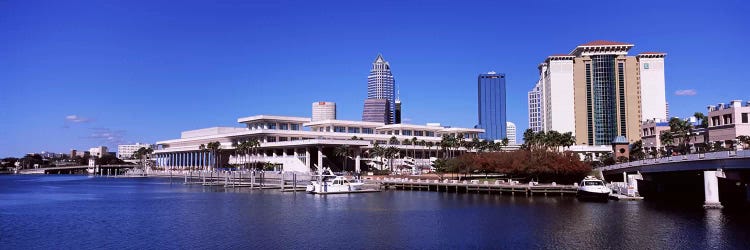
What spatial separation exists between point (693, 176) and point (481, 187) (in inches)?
1264

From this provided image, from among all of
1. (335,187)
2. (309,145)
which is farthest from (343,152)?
(335,187)

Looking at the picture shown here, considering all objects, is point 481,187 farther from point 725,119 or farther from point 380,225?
point 380,225

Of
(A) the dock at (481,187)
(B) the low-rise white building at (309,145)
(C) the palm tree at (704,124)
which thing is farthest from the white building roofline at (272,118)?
(C) the palm tree at (704,124)

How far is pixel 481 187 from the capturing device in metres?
107

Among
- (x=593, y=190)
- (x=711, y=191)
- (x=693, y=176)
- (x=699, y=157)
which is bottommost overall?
(x=593, y=190)

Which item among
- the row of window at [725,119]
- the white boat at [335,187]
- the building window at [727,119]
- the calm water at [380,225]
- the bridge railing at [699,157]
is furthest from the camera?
the building window at [727,119]

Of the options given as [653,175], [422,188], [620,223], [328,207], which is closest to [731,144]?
[653,175]

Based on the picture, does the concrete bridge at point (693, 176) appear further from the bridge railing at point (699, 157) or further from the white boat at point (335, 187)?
the white boat at point (335, 187)

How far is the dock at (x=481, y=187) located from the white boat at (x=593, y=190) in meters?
5.53

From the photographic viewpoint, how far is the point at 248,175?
146 m

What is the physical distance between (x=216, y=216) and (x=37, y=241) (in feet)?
68.4

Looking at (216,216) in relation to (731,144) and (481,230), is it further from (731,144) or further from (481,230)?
(731,144)

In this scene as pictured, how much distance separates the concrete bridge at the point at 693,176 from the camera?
225 feet

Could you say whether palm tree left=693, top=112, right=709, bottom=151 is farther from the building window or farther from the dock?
the dock
